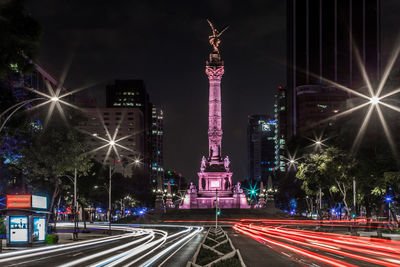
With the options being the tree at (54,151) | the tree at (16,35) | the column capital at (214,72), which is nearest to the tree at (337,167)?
the tree at (54,151)

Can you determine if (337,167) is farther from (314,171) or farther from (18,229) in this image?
(18,229)

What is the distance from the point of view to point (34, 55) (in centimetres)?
2538

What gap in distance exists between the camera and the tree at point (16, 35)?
2286cm

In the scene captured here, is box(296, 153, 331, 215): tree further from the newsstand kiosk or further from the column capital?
the column capital

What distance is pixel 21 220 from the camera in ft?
123

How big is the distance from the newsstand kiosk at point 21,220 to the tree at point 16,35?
15.5 m

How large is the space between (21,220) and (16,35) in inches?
705

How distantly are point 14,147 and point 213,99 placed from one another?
2652 inches

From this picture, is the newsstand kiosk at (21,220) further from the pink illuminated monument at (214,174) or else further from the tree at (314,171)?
the pink illuminated monument at (214,174)

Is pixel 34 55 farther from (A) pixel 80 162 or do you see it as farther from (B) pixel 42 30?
(A) pixel 80 162

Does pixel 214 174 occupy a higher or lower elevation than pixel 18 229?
higher

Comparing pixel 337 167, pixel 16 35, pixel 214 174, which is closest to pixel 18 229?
pixel 16 35

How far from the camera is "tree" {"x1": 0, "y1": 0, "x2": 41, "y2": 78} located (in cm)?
2286

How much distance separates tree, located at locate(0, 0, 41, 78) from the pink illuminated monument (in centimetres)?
8166
